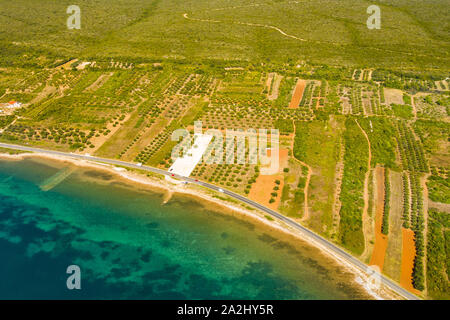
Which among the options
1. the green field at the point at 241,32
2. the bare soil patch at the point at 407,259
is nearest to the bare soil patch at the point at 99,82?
the green field at the point at 241,32

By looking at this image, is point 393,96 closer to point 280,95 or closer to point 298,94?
point 298,94

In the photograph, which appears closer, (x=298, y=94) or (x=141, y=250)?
(x=141, y=250)

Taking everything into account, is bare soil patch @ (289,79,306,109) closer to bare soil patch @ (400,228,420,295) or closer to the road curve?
the road curve

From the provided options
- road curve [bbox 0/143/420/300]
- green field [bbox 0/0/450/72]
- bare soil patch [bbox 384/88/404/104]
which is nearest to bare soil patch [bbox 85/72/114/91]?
green field [bbox 0/0/450/72]

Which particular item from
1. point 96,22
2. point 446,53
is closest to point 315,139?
point 446,53

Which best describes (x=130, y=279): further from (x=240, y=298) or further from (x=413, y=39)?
(x=413, y=39)

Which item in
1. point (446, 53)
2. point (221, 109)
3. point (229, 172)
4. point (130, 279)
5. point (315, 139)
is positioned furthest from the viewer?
point (446, 53)

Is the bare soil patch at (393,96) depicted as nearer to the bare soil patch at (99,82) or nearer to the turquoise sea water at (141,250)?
the turquoise sea water at (141,250)

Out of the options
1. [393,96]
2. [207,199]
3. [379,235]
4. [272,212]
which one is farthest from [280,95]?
[379,235]
